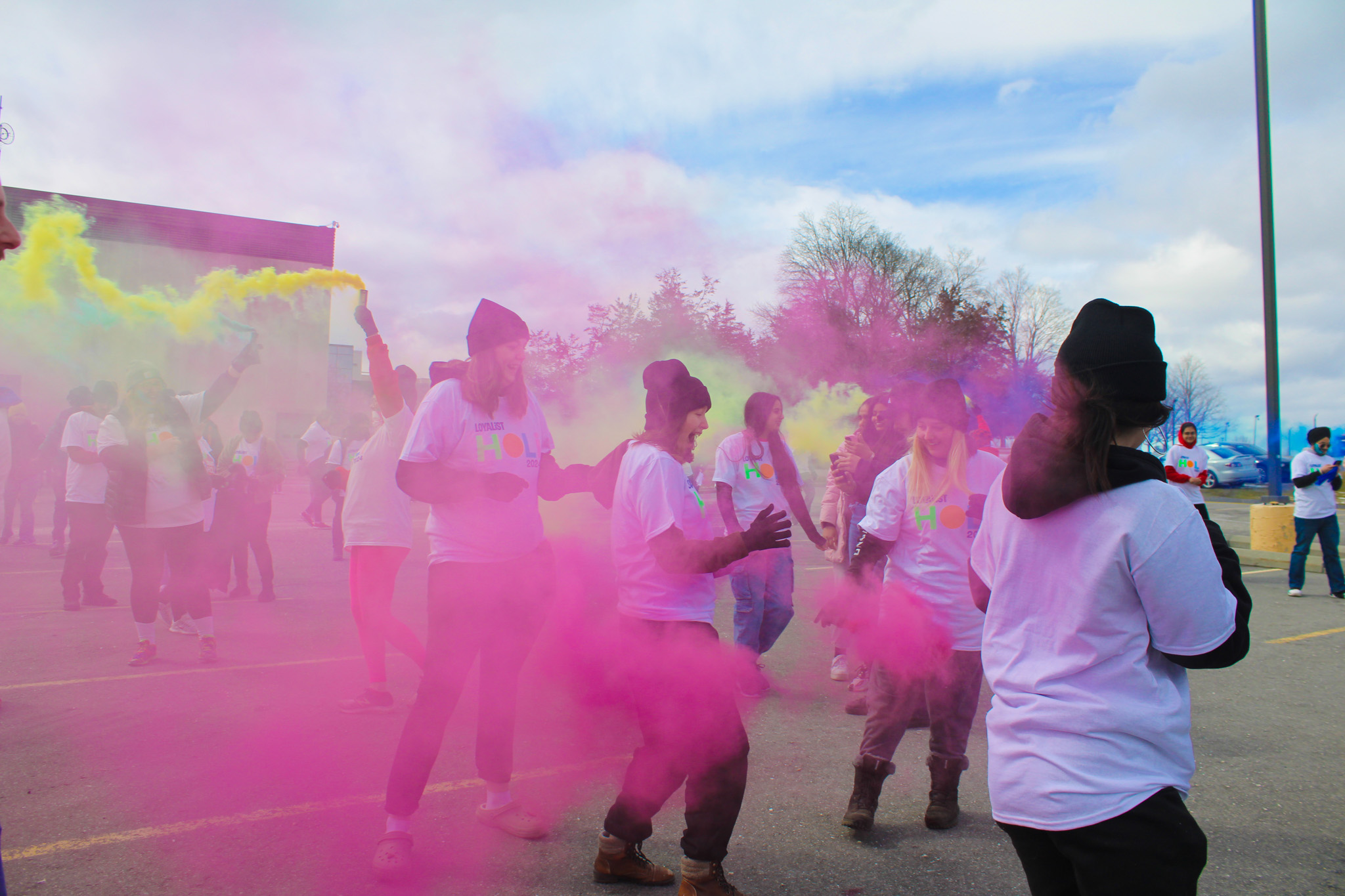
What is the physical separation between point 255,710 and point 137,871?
165 cm

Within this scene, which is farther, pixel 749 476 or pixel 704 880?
pixel 749 476

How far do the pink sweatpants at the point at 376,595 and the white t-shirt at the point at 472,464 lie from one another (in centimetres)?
131

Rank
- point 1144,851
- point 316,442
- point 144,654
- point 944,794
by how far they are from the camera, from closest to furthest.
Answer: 1. point 1144,851
2. point 944,794
3. point 144,654
4. point 316,442

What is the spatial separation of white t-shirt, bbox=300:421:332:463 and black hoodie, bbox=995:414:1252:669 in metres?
9.65

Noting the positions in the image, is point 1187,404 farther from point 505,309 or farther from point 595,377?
point 505,309

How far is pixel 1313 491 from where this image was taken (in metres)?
7.87

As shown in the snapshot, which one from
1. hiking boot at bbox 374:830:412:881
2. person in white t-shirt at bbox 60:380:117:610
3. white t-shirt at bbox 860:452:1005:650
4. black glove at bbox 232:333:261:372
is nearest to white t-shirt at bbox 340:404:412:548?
black glove at bbox 232:333:261:372

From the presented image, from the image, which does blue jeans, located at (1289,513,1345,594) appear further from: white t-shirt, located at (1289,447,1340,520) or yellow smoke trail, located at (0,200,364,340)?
yellow smoke trail, located at (0,200,364,340)

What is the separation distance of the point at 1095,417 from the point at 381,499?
3.52m

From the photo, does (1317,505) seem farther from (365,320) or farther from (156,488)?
(156,488)

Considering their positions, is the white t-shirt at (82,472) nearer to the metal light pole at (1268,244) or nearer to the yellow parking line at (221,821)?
the yellow parking line at (221,821)

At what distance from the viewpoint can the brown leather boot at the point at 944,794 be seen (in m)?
3.09

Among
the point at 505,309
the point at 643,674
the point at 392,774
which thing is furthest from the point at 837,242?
the point at 392,774

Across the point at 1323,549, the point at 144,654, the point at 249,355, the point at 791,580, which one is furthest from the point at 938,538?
the point at 1323,549
